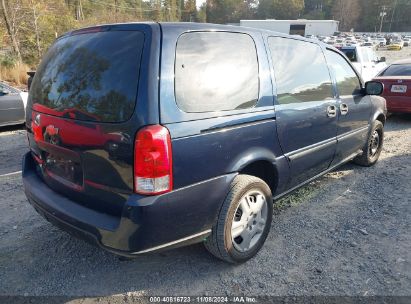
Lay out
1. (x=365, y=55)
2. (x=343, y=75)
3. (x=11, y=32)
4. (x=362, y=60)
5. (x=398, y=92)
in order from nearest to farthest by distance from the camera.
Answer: (x=343, y=75) → (x=398, y=92) → (x=362, y=60) → (x=365, y=55) → (x=11, y=32)

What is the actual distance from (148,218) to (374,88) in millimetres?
3516

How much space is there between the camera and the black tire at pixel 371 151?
4800 mm

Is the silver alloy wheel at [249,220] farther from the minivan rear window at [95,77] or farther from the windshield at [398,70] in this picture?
the windshield at [398,70]

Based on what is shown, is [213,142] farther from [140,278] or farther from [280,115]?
[140,278]

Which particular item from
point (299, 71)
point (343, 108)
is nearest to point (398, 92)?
point (343, 108)

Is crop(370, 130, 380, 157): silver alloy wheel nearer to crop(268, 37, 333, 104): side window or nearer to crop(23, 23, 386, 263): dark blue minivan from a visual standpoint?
crop(268, 37, 333, 104): side window

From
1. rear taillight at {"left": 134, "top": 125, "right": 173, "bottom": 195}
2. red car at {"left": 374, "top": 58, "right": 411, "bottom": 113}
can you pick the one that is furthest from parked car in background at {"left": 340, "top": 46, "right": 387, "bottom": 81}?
rear taillight at {"left": 134, "top": 125, "right": 173, "bottom": 195}

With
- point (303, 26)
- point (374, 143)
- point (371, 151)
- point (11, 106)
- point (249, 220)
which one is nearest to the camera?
point (249, 220)

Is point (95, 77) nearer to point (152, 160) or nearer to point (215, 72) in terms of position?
point (152, 160)

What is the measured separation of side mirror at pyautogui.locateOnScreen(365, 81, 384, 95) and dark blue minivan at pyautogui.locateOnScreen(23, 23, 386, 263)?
161 cm

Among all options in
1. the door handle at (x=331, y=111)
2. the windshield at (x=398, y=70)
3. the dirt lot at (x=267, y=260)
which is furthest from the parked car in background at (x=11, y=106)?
the windshield at (x=398, y=70)

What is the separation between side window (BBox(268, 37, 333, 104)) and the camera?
3027 millimetres

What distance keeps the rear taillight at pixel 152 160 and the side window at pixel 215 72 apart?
279 mm

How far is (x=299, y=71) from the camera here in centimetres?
331
